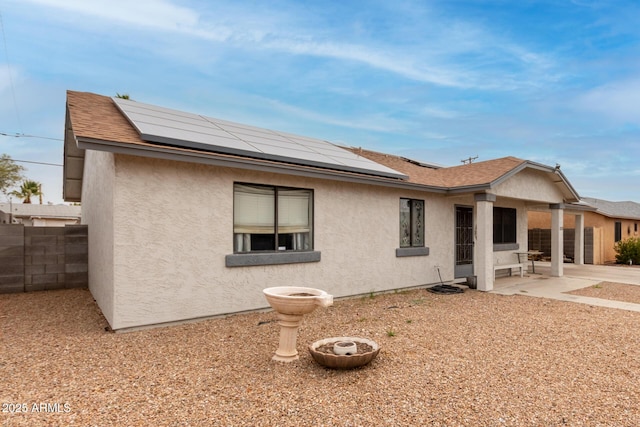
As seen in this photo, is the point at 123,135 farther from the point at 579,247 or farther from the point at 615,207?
the point at 615,207

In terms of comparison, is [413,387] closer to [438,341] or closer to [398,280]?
[438,341]

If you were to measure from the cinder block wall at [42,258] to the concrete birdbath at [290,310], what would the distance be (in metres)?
8.20

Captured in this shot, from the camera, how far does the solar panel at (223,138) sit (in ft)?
21.4

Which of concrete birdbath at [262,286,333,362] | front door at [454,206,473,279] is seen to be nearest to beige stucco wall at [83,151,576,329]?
concrete birdbath at [262,286,333,362]

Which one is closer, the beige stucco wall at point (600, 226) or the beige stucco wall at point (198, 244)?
the beige stucco wall at point (198, 244)

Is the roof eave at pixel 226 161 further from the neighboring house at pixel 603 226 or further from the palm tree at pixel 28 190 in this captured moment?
the palm tree at pixel 28 190

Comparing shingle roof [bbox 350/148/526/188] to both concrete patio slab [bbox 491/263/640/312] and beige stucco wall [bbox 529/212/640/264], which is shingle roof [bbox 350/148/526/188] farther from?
beige stucco wall [bbox 529/212/640/264]

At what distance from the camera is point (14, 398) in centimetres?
365

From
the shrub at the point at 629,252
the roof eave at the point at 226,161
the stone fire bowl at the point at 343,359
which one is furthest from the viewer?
the shrub at the point at 629,252

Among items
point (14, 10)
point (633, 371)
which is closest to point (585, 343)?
point (633, 371)

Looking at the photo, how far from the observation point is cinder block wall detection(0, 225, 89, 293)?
30.8ft

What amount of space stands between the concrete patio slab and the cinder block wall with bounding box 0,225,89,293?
11.8m

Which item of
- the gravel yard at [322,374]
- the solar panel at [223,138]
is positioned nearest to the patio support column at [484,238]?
the solar panel at [223,138]

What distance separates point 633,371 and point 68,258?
12.4 metres
